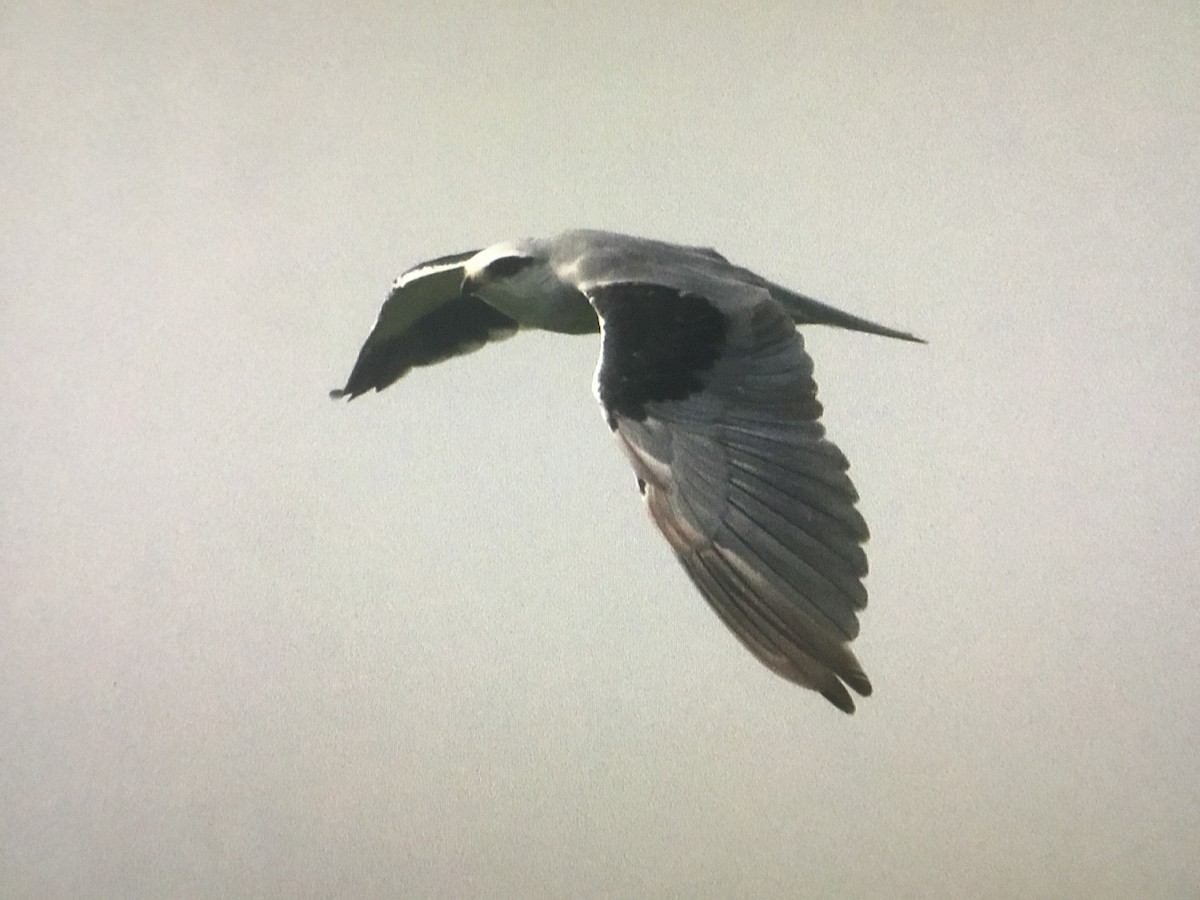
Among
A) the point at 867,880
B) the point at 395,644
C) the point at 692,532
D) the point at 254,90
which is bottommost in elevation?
the point at 867,880

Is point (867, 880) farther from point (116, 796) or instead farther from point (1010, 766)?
point (116, 796)

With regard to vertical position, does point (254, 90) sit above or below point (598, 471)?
above

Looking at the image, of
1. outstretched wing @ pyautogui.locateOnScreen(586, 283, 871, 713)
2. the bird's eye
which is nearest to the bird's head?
the bird's eye

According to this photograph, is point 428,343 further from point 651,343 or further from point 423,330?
point 651,343

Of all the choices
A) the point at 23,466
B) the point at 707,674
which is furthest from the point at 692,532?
the point at 23,466

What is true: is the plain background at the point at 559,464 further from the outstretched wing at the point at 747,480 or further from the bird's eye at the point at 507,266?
the outstretched wing at the point at 747,480

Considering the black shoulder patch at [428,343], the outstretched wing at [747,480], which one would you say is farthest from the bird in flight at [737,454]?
the black shoulder patch at [428,343]

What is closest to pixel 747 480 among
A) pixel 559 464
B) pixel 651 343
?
pixel 651 343
